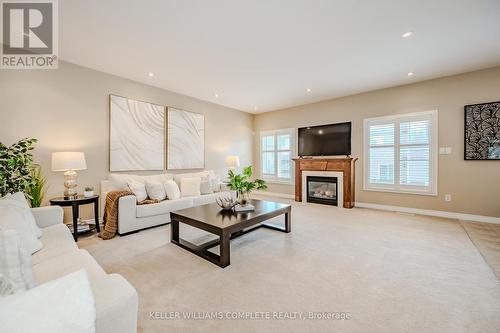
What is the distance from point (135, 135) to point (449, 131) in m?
6.13

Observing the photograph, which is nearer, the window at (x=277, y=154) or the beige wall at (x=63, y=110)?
the beige wall at (x=63, y=110)

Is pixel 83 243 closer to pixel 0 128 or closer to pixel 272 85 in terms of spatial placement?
pixel 0 128

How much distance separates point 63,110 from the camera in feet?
11.4

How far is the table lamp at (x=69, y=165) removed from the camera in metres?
3.07

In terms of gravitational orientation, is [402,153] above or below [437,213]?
above

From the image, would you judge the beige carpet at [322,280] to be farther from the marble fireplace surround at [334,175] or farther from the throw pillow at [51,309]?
the marble fireplace surround at [334,175]

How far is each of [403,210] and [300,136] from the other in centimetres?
299

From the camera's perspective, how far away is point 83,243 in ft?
9.67

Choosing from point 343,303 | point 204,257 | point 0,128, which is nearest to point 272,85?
point 204,257

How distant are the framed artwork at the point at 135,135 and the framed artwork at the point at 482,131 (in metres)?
5.98

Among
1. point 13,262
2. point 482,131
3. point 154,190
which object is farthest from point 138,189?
point 482,131

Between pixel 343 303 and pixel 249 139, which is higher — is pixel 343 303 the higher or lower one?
the lower one

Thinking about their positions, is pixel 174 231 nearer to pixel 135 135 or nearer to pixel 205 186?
pixel 205 186

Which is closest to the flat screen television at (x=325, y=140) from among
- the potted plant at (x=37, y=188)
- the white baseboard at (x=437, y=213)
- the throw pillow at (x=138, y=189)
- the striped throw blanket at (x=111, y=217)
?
the white baseboard at (x=437, y=213)
